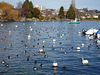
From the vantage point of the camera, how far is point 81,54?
85.3 ft

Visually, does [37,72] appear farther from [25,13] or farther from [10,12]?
[25,13]

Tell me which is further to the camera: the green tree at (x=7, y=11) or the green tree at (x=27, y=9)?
the green tree at (x=27, y=9)

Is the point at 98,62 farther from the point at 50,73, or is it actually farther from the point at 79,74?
the point at 50,73

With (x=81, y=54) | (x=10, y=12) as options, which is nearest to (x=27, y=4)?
(x=10, y=12)

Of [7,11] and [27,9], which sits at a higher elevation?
[27,9]

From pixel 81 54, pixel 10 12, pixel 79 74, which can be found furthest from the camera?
pixel 10 12

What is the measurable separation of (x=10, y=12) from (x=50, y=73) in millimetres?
149095

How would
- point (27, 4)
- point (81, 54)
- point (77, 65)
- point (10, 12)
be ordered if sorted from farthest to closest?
point (27, 4) < point (10, 12) < point (81, 54) < point (77, 65)

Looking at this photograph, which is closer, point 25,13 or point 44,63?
point 44,63

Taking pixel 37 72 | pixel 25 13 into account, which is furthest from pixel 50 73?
pixel 25 13

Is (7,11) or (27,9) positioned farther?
(27,9)

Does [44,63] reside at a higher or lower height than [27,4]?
lower

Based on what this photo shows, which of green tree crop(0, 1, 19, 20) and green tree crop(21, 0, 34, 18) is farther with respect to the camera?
green tree crop(21, 0, 34, 18)

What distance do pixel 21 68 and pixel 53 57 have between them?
5492 millimetres
